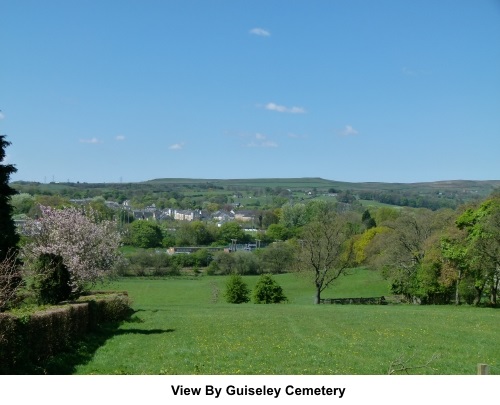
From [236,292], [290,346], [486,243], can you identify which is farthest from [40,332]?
[236,292]

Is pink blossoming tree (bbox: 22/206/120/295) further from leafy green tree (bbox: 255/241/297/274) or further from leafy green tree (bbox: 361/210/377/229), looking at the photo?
leafy green tree (bbox: 361/210/377/229)

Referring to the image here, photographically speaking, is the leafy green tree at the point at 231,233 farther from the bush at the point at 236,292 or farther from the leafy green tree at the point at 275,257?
the bush at the point at 236,292

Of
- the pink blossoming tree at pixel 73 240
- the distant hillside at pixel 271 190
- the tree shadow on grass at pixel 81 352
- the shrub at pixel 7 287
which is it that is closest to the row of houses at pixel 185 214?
the distant hillside at pixel 271 190

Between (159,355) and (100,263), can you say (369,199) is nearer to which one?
(100,263)

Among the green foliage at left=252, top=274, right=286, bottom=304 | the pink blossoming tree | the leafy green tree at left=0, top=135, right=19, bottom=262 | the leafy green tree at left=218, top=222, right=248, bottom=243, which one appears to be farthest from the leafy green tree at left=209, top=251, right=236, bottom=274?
the leafy green tree at left=0, top=135, right=19, bottom=262

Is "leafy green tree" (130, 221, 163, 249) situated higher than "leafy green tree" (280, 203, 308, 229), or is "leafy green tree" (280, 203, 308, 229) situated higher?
"leafy green tree" (280, 203, 308, 229)

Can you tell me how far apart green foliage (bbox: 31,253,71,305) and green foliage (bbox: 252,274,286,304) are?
113 feet

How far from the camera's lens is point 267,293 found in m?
52.2

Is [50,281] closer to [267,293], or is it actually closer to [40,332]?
[40,332]

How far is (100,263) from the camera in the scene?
104 ft

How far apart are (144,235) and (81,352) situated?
6196 centimetres

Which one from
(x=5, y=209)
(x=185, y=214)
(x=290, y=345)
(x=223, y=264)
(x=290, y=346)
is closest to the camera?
(x=290, y=346)

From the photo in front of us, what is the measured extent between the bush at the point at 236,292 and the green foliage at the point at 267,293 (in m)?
1.52

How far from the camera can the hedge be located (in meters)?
10.7
